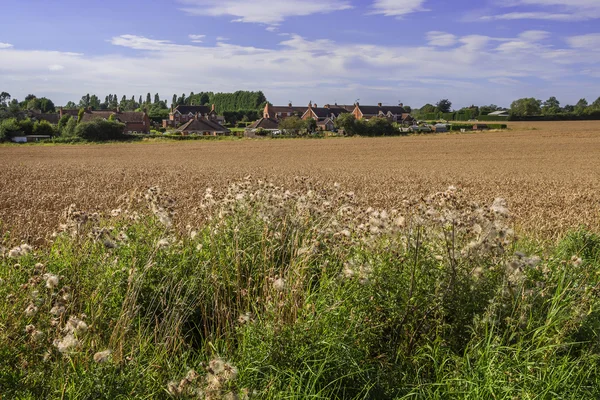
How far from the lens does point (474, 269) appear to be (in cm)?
490

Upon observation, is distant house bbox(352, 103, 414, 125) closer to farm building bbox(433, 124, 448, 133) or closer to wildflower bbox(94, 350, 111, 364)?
farm building bbox(433, 124, 448, 133)

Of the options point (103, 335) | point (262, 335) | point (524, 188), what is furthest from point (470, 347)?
point (524, 188)

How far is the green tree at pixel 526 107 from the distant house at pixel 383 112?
24.8 m

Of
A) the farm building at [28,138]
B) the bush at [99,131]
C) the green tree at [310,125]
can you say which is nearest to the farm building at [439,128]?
the green tree at [310,125]

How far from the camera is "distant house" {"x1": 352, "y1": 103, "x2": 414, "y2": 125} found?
5143 inches

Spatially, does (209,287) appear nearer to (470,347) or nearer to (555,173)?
(470,347)

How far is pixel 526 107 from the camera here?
127m

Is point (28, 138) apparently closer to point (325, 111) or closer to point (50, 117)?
point (50, 117)

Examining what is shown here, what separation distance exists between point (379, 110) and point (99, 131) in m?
75.6

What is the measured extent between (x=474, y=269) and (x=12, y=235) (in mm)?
7490

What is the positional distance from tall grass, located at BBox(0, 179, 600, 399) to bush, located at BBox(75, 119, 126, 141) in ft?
253

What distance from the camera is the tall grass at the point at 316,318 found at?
13.0 ft

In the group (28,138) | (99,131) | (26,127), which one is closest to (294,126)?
(99,131)

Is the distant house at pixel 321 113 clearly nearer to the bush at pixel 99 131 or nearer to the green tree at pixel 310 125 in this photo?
the green tree at pixel 310 125
